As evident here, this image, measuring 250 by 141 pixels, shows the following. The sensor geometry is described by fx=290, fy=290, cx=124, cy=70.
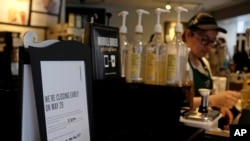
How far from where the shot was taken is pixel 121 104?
914mm

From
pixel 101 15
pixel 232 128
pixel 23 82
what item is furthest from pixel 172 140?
pixel 101 15

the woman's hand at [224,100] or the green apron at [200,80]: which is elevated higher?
the green apron at [200,80]

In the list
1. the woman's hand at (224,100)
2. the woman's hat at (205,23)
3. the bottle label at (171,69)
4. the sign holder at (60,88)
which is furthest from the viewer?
the woman's hat at (205,23)

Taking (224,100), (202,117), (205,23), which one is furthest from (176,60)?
(205,23)

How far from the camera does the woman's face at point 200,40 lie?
6.57ft

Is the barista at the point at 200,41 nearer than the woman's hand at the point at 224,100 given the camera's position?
No

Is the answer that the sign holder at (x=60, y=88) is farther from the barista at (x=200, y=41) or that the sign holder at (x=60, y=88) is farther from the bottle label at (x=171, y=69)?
the barista at (x=200, y=41)

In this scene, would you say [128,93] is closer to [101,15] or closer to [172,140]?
[172,140]

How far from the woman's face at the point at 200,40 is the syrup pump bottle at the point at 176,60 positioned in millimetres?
986

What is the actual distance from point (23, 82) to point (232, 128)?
59cm

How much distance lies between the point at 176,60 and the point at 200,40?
1.10m

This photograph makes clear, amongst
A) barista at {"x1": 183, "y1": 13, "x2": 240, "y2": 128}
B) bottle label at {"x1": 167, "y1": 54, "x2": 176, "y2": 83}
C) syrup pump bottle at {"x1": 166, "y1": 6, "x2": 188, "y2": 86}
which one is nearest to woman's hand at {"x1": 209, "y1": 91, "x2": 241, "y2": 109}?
barista at {"x1": 183, "y1": 13, "x2": 240, "y2": 128}

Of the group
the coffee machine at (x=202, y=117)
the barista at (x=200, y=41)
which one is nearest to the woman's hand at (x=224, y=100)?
the barista at (x=200, y=41)

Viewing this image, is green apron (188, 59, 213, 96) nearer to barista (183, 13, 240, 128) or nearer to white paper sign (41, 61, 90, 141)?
barista (183, 13, 240, 128)
